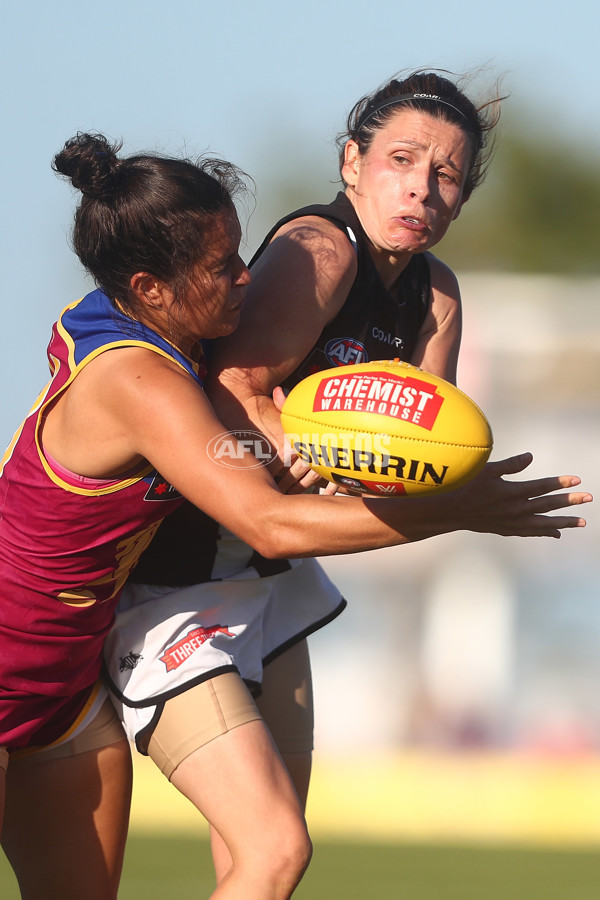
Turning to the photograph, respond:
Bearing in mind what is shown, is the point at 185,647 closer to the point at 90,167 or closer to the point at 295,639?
the point at 295,639

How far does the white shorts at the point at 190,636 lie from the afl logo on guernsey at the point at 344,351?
1.90 feet

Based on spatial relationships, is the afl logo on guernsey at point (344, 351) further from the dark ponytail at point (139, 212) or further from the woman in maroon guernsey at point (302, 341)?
the dark ponytail at point (139, 212)

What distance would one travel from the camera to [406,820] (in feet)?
21.0

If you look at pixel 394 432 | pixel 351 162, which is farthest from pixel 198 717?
pixel 351 162

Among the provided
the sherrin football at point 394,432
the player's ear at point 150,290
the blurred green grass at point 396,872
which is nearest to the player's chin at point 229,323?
the player's ear at point 150,290

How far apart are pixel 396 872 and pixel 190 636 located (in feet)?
9.68

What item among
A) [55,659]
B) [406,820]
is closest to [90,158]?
[55,659]

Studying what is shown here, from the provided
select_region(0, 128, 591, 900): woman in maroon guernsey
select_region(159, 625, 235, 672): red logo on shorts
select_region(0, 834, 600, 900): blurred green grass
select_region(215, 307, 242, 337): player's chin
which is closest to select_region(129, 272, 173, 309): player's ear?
select_region(0, 128, 591, 900): woman in maroon guernsey

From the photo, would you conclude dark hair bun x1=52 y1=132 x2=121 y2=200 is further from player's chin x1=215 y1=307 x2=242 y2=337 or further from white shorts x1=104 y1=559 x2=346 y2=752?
white shorts x1=104 y1=559 x2=346 y2=752

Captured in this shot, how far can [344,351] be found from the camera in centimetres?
250

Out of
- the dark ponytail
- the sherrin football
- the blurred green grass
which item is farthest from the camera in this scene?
the blurred green grass

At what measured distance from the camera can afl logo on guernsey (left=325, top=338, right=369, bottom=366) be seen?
8.13 ft

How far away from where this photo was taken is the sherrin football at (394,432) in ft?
6.28

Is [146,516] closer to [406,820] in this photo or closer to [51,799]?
[51,799]
